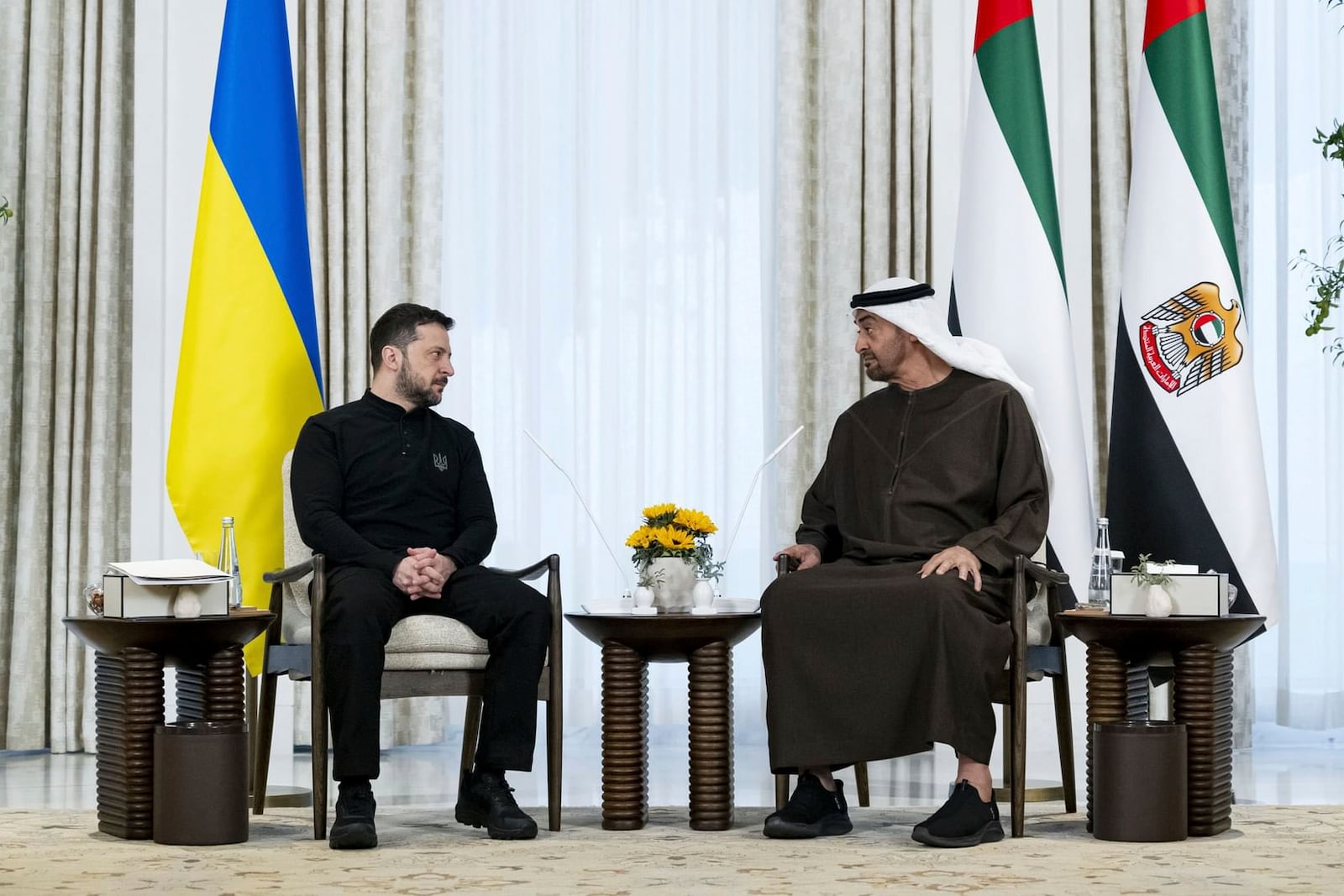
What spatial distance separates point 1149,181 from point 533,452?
2.22 m

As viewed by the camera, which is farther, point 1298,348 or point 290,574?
point 1298,348

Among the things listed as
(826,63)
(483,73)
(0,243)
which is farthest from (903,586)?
(0,243)

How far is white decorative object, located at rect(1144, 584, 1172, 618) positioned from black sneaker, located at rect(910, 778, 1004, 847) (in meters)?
0.55

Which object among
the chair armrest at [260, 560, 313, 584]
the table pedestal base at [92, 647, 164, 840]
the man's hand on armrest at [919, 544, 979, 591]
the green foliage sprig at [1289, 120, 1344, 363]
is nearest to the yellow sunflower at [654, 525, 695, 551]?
the man's hand on armrest at [919, 544, 979, 591]

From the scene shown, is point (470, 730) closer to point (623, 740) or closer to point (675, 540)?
point (623, 740)

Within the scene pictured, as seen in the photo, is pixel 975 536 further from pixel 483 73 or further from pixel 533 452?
pixel 483 73

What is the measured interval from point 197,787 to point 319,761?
0.25 metres

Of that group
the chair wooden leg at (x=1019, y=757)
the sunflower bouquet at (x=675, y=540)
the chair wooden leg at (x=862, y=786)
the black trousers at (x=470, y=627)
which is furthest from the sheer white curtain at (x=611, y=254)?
the chair wooden leg at (x=1019, y=757)

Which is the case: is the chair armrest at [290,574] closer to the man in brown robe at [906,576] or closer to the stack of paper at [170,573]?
the stack of paper at [170,573]

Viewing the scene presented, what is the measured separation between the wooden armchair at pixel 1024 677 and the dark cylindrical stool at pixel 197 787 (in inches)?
47.3

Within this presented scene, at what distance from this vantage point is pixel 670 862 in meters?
3.02

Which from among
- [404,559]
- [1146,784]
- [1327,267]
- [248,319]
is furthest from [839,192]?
[1146,784]

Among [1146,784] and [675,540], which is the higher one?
[675,540]

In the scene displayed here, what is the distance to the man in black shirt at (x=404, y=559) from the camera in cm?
332
